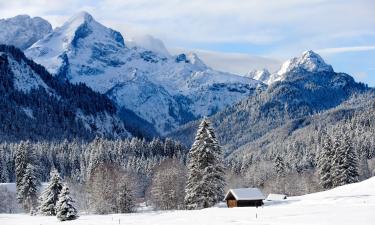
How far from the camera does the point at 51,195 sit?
110188 mm

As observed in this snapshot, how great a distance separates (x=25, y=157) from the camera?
141m

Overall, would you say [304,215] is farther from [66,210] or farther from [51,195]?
[51,195]

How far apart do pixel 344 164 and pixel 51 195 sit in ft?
188

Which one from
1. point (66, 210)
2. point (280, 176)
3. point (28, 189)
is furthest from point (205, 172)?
point (280, 176)

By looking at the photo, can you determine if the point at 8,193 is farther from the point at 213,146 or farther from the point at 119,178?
the point at 213,146

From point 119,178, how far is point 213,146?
29.3 metres

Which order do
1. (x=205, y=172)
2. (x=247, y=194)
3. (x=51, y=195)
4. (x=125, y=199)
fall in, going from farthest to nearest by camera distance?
(x=125, y=199) → (x=51, y=195) → (x=247, y=194) → (x=205, y=172)

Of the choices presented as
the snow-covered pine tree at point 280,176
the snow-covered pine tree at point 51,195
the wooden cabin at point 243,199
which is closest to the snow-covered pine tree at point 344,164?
the wooden cabin at point 243,199

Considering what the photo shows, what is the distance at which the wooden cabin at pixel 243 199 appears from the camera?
351 ft

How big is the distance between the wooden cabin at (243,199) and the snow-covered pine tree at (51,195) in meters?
29.1

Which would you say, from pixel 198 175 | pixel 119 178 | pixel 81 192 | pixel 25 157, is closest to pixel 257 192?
pixel 198 175

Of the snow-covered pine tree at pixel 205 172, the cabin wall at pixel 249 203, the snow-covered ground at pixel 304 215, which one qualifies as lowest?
the cabin wall at pixel 249 203

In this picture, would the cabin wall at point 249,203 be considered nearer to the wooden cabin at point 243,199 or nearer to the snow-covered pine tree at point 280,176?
the wooden cabin at point 243,199

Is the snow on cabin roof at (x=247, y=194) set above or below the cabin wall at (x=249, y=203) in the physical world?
above
